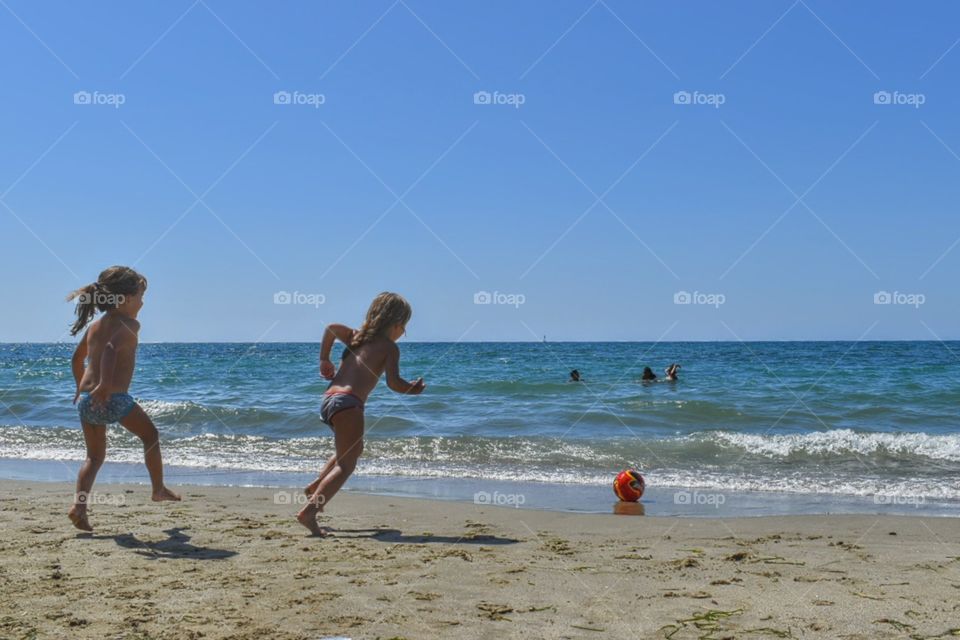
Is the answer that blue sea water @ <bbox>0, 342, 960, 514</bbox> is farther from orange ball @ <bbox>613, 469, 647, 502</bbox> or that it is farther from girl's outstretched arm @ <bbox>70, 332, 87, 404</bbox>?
girl's outstretched arm @ <bbox>70, 332, 87, 404</bbox>

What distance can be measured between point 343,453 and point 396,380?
61 centimetres

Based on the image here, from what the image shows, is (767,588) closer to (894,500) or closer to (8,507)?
(894,500)

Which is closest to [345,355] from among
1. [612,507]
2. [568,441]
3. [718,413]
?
[612,507]

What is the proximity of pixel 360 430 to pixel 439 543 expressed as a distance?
38.3 inches

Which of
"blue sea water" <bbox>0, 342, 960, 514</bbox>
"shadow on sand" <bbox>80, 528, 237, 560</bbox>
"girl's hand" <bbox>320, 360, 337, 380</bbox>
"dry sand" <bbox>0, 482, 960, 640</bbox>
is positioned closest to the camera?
"dry sand" <bbox>0, 482, 960, 640</bbox>

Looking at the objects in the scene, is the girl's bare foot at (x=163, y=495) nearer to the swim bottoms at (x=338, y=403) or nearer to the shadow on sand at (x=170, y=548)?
the shadow on sand at (x=170, y=548)

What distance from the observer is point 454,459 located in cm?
1200

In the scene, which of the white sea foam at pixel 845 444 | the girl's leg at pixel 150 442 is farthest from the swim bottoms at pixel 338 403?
the white sea foam at pixel 845 444

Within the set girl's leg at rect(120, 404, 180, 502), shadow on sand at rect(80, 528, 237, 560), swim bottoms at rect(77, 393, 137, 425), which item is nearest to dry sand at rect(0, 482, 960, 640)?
shadow on sand at rect(80, 528, 237, 560)

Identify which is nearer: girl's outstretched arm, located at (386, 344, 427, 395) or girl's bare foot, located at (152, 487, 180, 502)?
girl's outstretched arm, located at (386, 344, 427, 395)

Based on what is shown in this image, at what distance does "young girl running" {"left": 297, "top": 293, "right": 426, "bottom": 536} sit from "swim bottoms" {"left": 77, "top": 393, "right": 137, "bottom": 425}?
4.24 feet

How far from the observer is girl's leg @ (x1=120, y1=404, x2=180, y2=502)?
6.05m

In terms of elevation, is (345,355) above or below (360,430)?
above

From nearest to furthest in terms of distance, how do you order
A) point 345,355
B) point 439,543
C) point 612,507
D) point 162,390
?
point 439,543 → point 345,355 → point 612,507 → point 162,390
